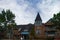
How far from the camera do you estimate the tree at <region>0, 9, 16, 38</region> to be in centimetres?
7100

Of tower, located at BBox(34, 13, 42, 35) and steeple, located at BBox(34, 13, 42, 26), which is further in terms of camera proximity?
steeple, located at BBox(34, 13, 42, 26)

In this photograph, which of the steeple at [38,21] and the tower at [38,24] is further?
the steeple at [38,21]

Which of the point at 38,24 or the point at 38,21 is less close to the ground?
the point at 38,21

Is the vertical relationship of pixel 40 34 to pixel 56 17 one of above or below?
below

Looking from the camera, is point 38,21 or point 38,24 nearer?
point 38,24

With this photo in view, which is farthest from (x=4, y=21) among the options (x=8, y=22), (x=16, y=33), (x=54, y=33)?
(x=54, y=33)

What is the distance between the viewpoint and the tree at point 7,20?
71.0 metres

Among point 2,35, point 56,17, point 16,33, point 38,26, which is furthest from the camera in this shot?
point 16,33

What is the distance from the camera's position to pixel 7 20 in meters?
72.6

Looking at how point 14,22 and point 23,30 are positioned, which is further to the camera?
point 23,30

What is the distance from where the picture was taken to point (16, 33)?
8100 centimetres

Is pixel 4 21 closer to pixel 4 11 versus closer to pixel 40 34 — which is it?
pixel 4 11

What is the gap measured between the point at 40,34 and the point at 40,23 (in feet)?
13.6

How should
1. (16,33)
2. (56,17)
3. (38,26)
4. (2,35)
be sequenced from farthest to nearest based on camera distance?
(16,33) → (38,26) → (2,35) → (56,17)
